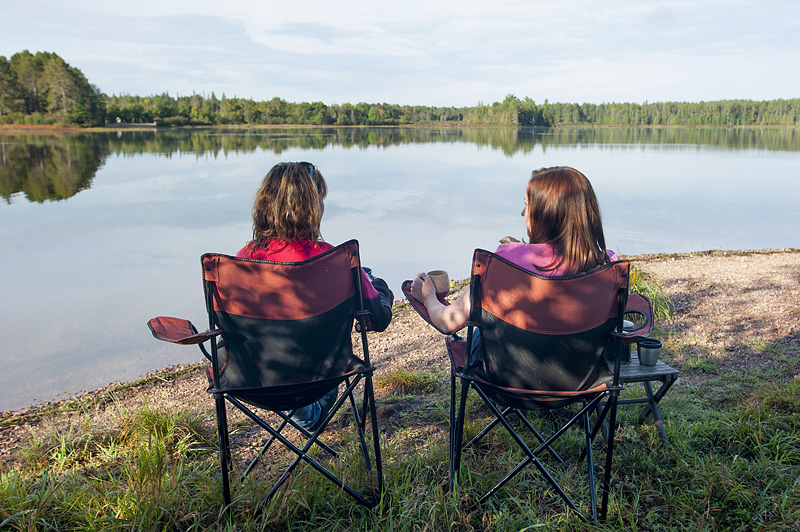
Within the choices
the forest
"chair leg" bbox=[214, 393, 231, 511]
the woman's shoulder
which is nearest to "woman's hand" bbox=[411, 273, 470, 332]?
the woman's shoulder

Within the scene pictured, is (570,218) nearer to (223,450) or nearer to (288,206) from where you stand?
(288,206)

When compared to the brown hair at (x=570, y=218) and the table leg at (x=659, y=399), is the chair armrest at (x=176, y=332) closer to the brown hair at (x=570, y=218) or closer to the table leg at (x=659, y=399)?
the brown hair at (x=570, y=218)

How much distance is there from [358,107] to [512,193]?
85695mm

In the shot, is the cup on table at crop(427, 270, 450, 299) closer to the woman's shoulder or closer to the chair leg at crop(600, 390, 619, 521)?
the woman's shoulder

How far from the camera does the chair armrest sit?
6.28 ft

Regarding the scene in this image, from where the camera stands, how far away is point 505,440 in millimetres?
2561

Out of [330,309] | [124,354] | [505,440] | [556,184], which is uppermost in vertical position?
[556,184]

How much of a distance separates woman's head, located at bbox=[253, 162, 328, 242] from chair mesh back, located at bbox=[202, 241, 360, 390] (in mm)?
354

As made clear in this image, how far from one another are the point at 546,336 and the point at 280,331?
1.01 m

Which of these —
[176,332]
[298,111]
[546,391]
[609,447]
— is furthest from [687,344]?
[298,111]

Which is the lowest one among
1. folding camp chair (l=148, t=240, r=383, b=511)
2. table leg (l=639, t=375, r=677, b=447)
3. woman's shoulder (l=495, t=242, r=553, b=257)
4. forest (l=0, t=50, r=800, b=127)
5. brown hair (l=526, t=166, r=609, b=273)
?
table leg (l=639, t=375, r=677, b=447)

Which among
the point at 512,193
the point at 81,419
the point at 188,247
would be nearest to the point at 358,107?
the point at 512,193

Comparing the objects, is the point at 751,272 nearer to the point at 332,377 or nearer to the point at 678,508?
the point at 678,508

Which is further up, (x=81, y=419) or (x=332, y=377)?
(x=332, y=377)
